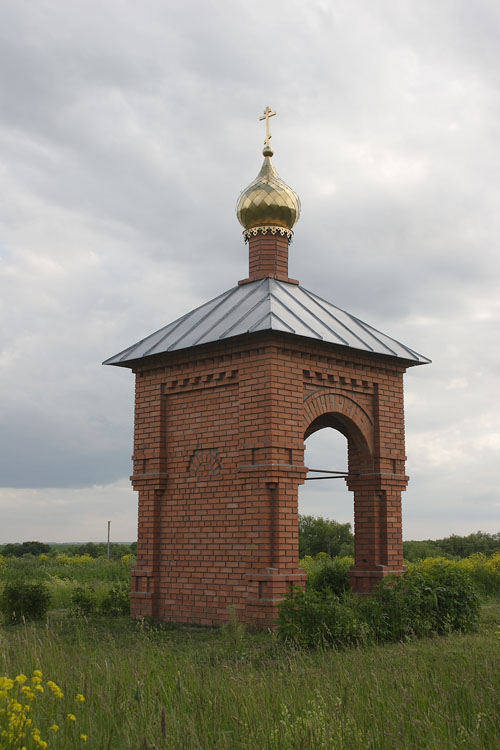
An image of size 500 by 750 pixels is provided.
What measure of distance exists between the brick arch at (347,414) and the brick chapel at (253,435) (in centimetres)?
2

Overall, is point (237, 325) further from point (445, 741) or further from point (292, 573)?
point (445, 741)

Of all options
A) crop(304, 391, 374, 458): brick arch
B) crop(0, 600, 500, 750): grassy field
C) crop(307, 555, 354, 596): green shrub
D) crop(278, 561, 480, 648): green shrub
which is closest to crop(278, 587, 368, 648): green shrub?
crop(278, 561, 480, 648): green shrub

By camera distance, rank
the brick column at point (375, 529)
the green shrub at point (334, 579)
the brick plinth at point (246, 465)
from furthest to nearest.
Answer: the green shrub at point (334, 579) < the brick column at point (375, 529) < the brick plinth at point (246, 465)

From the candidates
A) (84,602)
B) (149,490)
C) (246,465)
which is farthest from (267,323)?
(84,602)

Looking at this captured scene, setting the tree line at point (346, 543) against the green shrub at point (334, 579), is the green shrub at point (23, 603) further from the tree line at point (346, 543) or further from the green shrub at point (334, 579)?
the tree line at point (346, 543)

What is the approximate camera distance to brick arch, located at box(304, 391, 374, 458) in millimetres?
9516

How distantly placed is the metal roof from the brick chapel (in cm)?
3

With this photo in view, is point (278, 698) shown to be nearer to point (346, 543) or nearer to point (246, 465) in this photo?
point (246, 465)

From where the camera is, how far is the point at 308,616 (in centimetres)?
743

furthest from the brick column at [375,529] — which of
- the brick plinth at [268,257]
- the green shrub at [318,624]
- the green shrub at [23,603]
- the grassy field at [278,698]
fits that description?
the green shrub at [23,603]

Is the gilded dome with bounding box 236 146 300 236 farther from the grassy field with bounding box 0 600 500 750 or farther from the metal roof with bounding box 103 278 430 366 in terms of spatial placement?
the grassy field with bounding box 0 600 500 750

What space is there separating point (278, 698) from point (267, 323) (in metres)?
4.97

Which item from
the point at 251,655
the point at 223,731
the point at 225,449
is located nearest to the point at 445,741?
the point at 223,731

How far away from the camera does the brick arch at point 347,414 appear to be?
952 centimetres
